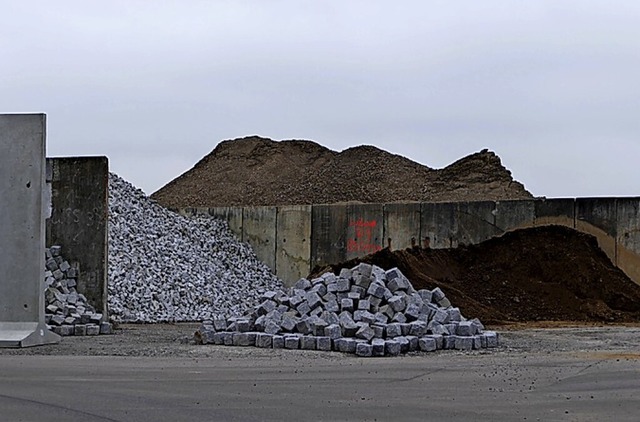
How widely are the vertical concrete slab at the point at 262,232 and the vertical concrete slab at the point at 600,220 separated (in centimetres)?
853

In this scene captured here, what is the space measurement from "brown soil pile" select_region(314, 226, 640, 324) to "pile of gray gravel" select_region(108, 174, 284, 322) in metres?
3.06

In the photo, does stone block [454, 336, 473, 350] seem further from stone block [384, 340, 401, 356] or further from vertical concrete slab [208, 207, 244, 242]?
vertical concrete slab [208, 207, 244, 242]

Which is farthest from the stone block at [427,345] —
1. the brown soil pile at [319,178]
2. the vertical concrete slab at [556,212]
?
the brown soil pile at [319,178]

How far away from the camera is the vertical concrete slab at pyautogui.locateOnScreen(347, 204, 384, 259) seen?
2614 cm

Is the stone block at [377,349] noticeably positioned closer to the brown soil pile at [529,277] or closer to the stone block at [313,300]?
the stone block at [313,300]

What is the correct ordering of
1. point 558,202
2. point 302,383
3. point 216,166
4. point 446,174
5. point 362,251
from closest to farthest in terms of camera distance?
1. point 302,383
2. point 558,202
3. point 362,251
4. point 446,174
5. point 216,166

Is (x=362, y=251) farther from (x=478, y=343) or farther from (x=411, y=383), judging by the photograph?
(x=411, y=383)

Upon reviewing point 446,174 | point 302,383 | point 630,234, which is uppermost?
point 446,174

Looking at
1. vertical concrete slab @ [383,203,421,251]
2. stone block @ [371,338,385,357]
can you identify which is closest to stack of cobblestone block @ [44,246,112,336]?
stone block @ [371,338,385,357]

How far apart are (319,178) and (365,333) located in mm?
28071

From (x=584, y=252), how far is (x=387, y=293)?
32.0 feet

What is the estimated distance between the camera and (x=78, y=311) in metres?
18.2

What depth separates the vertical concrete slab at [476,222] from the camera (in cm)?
2484

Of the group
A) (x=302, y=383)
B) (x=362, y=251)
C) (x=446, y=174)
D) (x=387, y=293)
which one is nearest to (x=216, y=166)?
(x=446, y=174)
